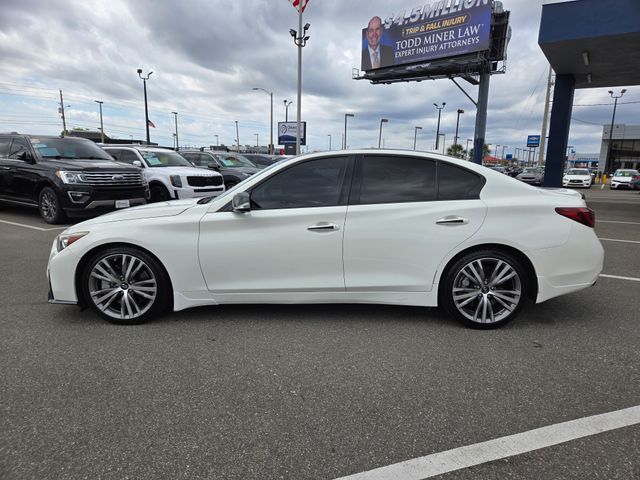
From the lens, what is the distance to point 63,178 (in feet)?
28.8

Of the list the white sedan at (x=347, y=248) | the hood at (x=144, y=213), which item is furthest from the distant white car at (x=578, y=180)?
the hood at (x=144, y=213)

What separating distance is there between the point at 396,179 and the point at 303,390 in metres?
2.03

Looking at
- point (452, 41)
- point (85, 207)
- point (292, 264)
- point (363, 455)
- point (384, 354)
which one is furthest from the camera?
point (452, 41)

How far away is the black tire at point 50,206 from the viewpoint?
Answer: 29.5 feet

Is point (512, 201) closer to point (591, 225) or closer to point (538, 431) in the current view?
point (591, 225)

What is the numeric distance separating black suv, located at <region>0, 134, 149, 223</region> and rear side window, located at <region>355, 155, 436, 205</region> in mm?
7066

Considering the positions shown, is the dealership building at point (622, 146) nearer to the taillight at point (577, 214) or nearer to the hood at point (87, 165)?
the hood at point (87, 165)

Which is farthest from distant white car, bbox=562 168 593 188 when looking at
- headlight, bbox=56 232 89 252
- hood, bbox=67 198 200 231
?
headlight, bbox=56 232 89 252

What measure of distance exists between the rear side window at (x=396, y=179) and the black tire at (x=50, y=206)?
777 cm

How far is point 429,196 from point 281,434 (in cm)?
237

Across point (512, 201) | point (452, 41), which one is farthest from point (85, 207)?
point (452, 41)

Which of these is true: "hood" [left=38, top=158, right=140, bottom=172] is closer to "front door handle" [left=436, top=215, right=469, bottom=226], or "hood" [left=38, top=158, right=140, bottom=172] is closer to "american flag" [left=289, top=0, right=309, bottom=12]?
"front door handle" [left=436, top=215, right=469, bottom=226]

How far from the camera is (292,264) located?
146 inches

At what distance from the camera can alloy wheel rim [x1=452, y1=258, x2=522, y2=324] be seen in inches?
146
